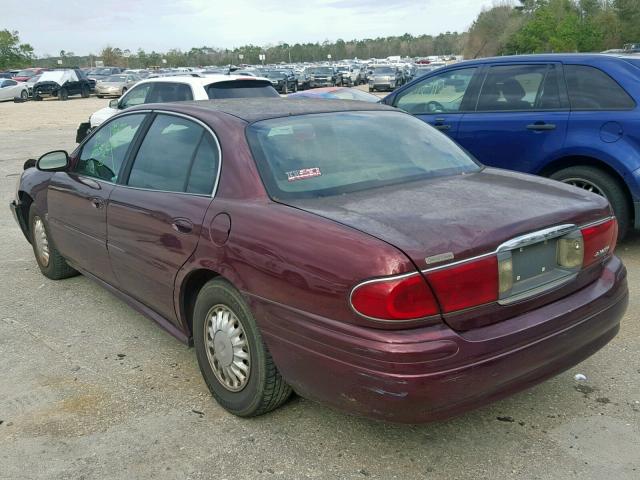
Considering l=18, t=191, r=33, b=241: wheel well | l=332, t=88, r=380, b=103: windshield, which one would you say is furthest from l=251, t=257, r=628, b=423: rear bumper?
l=332, t=88, r=380, b=103: windshield

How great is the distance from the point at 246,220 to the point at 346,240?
61 centimetres

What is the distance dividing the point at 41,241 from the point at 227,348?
3021 millimetres

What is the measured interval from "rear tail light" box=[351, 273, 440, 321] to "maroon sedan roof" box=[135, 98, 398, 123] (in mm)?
1393

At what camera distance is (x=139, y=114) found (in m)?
4.11

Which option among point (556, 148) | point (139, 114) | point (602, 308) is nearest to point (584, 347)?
point (602, 308)

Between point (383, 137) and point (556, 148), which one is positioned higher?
point (383, 137)

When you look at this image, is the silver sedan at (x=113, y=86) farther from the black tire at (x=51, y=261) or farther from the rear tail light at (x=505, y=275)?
the rear tail light at (x=505, y=275)

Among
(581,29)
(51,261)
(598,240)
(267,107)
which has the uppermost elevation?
(581,29)

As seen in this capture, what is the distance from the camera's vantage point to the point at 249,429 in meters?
3.11

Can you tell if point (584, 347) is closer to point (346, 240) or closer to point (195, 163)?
point (346, 240)

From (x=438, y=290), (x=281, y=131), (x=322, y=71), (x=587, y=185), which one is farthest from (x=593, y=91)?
(x=322, y=71)

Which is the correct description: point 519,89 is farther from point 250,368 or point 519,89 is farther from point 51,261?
point 51,261

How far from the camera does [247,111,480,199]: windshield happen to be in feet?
10.3

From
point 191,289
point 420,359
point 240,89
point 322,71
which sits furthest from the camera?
point 322,71
